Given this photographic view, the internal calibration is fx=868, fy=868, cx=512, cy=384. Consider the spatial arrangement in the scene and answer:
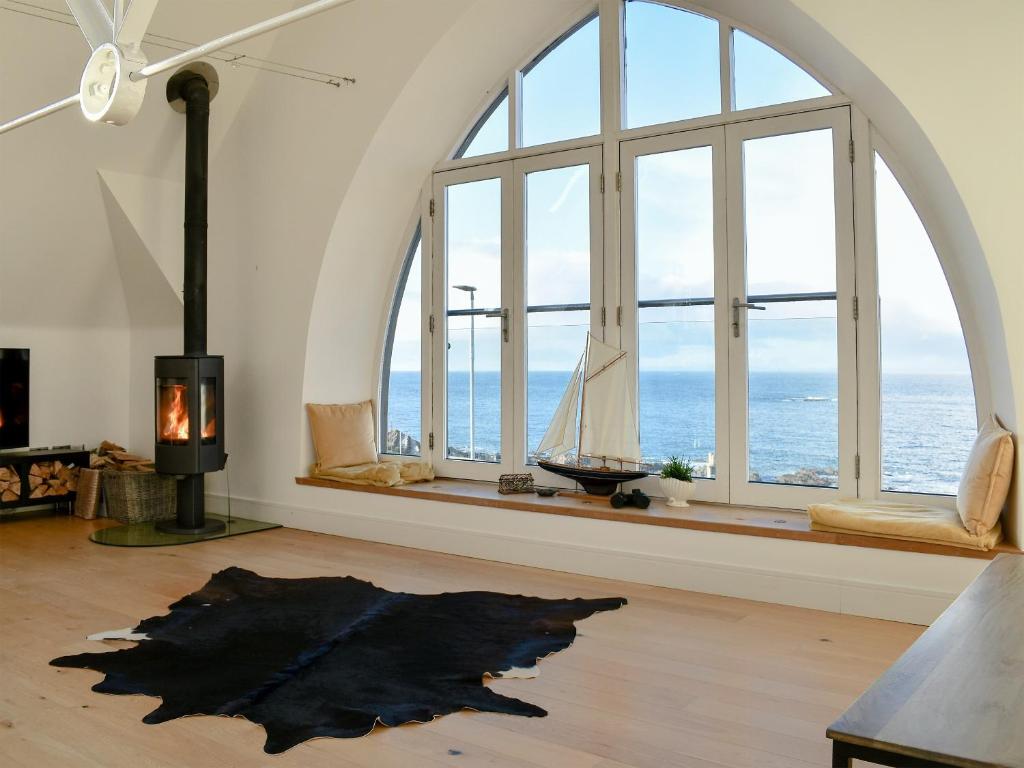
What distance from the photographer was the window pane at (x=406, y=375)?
6.02 m

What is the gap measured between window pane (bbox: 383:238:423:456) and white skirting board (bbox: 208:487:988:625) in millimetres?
680

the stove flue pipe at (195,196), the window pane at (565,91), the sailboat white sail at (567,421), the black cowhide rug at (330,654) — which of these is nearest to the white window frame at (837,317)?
the sailboat white sail at (567,421)

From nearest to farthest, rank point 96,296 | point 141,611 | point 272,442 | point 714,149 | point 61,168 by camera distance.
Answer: point 141,611 < point 714,149 < point 61,168 < point 272,442 < point 96,296

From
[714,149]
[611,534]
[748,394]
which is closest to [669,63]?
[714,149]

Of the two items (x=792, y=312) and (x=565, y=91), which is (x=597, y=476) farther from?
(x=565, y=91)

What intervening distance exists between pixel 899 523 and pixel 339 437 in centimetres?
349

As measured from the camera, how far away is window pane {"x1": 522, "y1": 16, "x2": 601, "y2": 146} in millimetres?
5250

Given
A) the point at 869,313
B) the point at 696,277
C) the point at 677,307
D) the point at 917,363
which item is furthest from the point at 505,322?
the point at 917,363

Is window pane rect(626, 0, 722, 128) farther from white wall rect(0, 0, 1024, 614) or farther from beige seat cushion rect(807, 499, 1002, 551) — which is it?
beige seat cushion rect(807, 499, 1002, 551)

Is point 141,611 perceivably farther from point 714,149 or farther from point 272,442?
point 714,149

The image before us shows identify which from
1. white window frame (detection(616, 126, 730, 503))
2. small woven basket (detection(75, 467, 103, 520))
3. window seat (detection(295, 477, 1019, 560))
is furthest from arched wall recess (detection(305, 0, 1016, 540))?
small woven basket (detection(75, 467, 103, 520))

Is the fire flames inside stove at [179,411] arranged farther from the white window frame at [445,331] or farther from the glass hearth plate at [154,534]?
the white window frame at [445,331]

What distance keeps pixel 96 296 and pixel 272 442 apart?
1.86m

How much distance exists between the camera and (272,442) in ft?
19.5
